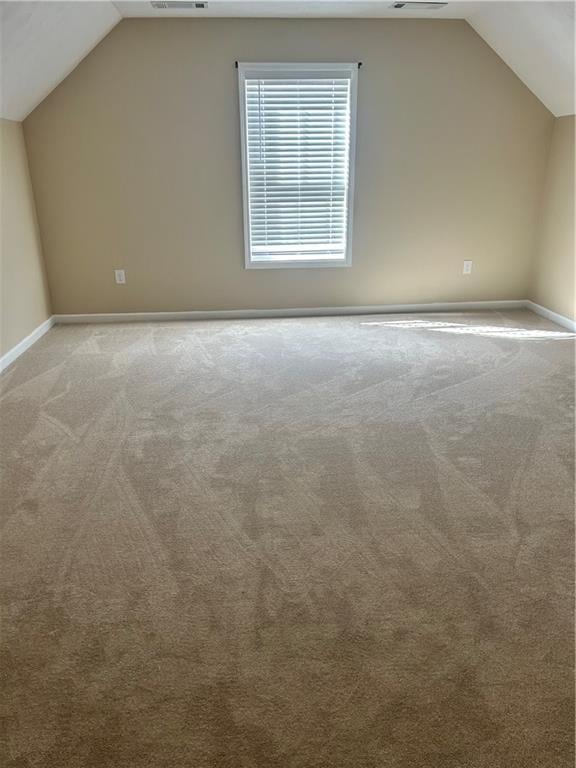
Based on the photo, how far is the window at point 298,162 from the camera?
458 cm

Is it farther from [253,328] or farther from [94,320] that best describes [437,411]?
[94,320]

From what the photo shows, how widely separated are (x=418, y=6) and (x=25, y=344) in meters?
3.83

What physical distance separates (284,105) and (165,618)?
4.07 metres

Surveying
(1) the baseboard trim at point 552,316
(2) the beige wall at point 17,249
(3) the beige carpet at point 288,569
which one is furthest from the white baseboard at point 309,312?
(3) the beige carpet at point 288,569

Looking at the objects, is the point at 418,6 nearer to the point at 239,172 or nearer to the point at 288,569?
the point at 239,172

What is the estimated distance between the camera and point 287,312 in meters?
5.23

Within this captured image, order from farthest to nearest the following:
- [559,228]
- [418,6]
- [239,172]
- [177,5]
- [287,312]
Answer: [287,312] < [559,228] < [239,172] < [418,6] < [177,5]

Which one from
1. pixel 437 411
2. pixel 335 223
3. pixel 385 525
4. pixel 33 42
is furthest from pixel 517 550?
pixel 33 42

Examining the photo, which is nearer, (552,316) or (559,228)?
(559,228)

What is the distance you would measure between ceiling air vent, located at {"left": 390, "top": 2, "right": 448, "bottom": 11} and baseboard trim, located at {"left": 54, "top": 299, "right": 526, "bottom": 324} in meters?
2.29

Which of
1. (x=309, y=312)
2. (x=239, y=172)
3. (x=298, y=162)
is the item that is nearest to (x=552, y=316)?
(x=309, y=312)

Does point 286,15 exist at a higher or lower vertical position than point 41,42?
higher

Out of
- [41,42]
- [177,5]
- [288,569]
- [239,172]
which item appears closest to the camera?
[288,569]

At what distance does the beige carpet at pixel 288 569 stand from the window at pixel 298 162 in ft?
5.25
